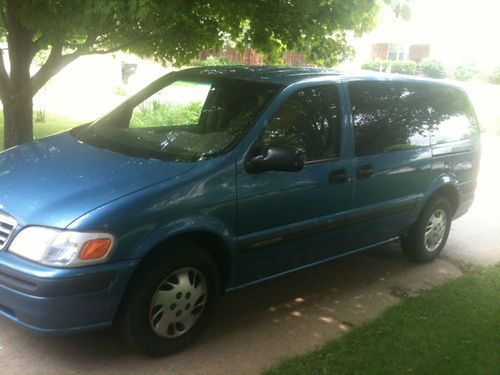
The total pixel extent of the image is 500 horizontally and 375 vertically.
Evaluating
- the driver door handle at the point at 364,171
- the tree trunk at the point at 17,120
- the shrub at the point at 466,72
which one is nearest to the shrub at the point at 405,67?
the shrub at the point at 466,72

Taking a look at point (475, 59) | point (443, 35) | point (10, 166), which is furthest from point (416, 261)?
point (443, 35)

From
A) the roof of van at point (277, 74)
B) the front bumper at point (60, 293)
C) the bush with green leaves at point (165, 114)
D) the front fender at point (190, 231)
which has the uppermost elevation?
the roof of van at point (277, 74)

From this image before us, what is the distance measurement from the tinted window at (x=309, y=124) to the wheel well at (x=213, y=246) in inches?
30.2

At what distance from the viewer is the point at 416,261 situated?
550 centimetres

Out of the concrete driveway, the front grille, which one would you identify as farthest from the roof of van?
the front grille

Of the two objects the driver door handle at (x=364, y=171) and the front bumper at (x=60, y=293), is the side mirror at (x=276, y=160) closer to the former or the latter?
the driver door handle at (x=364, y=171)

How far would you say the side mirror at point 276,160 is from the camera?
3.57 metres

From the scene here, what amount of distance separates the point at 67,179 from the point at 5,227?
1.46ft

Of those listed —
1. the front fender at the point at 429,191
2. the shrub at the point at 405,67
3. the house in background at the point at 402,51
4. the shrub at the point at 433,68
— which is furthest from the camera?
A: the house in background at the point at 402,51

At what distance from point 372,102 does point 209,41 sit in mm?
2684

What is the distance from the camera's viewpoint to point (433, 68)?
1677 inches

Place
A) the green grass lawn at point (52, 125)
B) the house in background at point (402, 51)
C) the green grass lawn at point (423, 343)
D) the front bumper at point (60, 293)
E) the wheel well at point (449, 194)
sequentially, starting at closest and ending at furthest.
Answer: the front bumper at point (60, 293)
the green grass lawn at point (423, 343)
the wheel well at point (449, 194)
the green grass lawn at point (52, 125)
the house in background at point (402, 51)

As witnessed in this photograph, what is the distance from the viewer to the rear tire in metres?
5.29

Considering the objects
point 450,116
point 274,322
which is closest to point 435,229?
point 450,116
